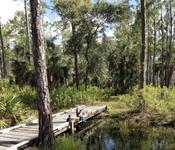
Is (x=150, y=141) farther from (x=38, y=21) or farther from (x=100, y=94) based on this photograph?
(x=100, y=94)

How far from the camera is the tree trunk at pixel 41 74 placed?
11812 millimetres

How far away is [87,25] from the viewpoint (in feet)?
97.9

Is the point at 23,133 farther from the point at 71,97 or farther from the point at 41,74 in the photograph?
the point at 71,97

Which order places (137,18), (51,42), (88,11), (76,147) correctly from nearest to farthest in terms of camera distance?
(76,147) < (88,11) < (51,42) < (137,18)

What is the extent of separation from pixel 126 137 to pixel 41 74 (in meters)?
5.58

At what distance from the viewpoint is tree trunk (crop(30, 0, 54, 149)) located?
38.8 ft

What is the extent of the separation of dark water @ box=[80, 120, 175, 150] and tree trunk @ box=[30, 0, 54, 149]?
7.55 feet

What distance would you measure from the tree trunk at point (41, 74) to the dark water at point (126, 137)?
2.30 meters

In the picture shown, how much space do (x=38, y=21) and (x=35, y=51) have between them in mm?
950

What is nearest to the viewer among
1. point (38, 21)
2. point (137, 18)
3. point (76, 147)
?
point (76, 147)

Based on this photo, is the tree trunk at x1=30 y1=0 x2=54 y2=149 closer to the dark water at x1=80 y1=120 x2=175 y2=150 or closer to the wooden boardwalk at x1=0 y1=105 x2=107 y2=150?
the wooden boardwalk at x1=0 y1=105 x2=107 y2=150

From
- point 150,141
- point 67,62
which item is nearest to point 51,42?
point 67,62

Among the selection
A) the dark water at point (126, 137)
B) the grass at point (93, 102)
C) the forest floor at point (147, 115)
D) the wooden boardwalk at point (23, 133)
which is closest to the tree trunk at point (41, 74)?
the wooden boardwalk at point (23, 133)

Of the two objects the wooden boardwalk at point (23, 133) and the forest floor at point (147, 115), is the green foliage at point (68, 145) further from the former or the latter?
the forest floor at point (147, 115)
